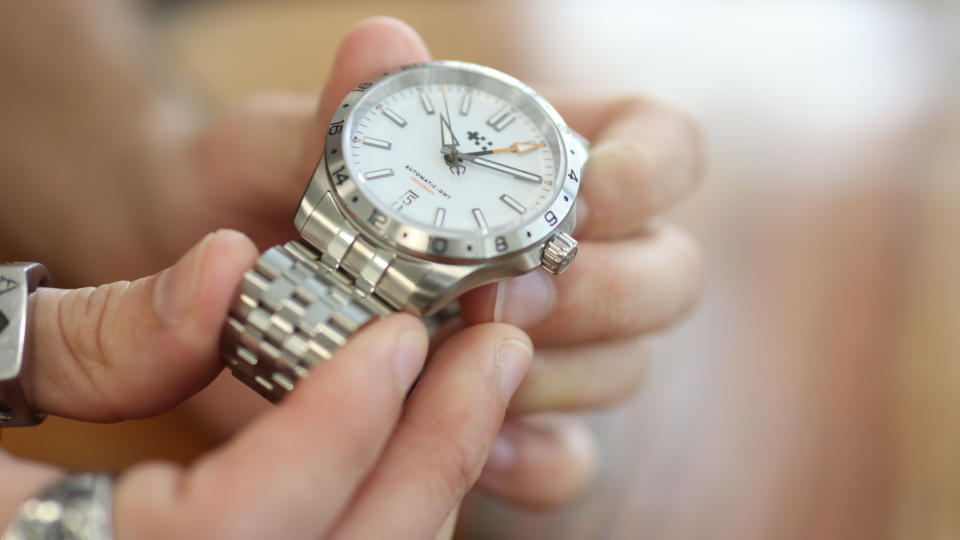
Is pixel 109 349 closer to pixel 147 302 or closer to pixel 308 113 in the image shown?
pixel 147 302

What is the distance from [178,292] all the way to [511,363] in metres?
0.23

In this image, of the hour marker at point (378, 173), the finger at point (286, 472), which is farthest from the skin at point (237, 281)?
the hour marker at point (378, 173)

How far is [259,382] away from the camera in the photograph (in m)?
0.52

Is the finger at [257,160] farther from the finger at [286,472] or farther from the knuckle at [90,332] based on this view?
the finger at [286,472]

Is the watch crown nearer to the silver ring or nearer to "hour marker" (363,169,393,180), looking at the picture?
"hour marker" (363,169,393,180)

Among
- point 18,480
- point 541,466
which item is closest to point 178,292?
point 18,480

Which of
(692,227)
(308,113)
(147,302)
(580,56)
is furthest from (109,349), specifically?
(580,56)

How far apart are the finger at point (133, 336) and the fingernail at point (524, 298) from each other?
21 centimetres

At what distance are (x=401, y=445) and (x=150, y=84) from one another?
0.86m

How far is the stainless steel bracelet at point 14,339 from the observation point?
458mm

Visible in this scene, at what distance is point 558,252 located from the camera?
570 millimetres

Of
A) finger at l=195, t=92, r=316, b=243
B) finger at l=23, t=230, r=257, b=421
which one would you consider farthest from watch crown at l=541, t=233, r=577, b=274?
finger at l=195, t=92, r=316, b=243

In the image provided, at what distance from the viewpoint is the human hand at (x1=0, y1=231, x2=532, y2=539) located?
385mm

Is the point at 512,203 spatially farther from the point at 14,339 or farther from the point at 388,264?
the point at 14,339
